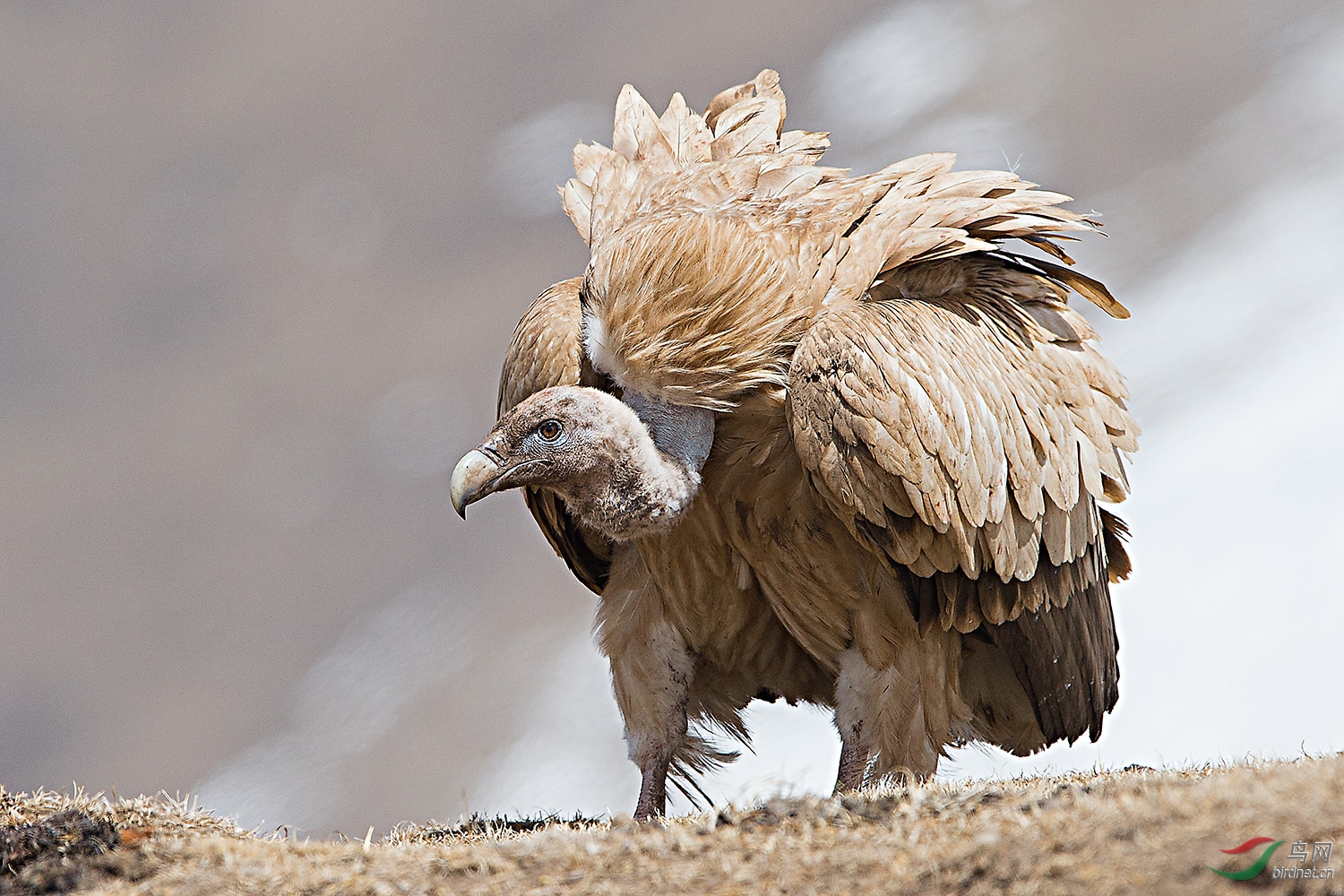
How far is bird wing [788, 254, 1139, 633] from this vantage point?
175 inches

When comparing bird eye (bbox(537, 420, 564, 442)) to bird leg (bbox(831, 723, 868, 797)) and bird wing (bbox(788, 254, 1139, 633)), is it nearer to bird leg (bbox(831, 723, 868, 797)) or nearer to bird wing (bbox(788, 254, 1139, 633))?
bird wing (bbox(788, 254, 1139, 633))

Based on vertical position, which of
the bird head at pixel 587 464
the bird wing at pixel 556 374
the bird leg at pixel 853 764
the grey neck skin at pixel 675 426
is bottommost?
the bird leg at pixel 853 764

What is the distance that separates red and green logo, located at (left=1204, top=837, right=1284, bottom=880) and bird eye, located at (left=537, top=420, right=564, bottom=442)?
2.58 metres

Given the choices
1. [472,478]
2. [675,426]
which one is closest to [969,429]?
[675,426]

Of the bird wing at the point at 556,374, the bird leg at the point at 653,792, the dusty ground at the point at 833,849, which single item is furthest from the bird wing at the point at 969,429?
the bird leg at the point at 653,792

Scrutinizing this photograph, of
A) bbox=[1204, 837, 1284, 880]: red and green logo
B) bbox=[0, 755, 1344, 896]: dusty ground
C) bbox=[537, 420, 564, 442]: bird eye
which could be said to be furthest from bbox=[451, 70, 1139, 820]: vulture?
bbox=[1204, 837, 1284, 880]: red and green logo

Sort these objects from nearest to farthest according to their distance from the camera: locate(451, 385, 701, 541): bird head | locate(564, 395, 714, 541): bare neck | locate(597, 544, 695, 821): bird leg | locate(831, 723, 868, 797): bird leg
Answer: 1. locate(451, 385, 701, 541): bird head
2. locate(564, 395, 714, 541): bare neck
3. locate(831, 723, 868, 797): bird leg
4. locate(597, 544, 695, 821): bird leg

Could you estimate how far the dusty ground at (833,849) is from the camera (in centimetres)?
286

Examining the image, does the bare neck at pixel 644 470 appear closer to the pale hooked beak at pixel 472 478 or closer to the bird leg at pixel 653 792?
the pale hooked beak at pixel 472 478

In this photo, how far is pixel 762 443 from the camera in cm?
489

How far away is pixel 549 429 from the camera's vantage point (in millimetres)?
4594

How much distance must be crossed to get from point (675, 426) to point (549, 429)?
51 cm

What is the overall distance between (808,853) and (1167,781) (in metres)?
1.16

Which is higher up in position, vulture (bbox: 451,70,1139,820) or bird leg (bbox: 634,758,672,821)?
vulture (bbox: 451,70,1139,820)
